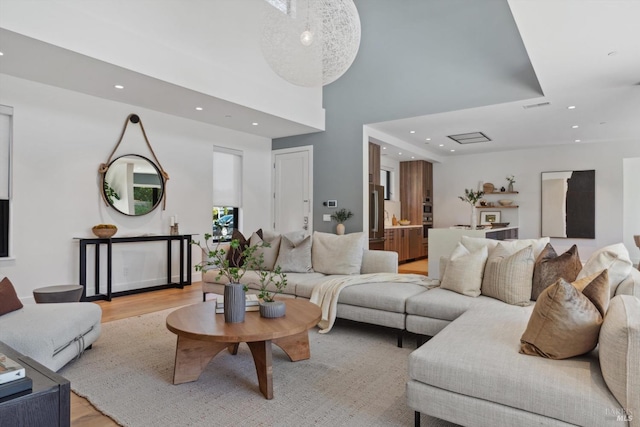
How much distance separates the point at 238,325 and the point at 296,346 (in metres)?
0.57

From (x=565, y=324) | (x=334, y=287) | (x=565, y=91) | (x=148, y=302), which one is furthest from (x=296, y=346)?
(x=565, y=91)

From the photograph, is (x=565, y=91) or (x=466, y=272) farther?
(x=565, y=91)

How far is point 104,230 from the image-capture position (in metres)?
4.92

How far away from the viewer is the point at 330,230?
6988 mm

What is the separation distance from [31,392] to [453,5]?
6.10m

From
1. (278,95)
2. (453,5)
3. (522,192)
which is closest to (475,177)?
(522,192)

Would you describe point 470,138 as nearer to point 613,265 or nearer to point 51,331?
point 613,265

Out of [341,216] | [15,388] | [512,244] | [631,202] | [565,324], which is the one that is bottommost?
[15,388]

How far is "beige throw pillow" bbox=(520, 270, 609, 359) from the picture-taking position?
1760 mm

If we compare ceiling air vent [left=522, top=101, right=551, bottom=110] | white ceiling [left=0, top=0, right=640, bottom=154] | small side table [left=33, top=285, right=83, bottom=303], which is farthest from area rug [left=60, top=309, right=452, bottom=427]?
ceiling air vent [left=522, top=101, right=551, bottom=110]

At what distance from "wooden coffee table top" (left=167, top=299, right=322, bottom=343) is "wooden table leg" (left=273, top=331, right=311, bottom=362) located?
Answer: 8.1 inches

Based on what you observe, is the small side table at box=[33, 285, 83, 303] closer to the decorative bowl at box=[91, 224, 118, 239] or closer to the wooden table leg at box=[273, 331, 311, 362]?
the decorative bowl at box=[91, 224, 118, 239]

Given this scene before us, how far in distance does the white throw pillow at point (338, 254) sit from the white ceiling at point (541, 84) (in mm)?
2453

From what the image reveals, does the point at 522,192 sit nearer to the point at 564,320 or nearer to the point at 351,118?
the point at 351,118
